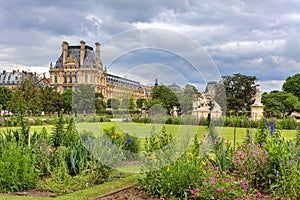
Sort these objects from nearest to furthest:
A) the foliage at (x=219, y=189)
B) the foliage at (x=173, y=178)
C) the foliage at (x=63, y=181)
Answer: the foliage at (x=219, y=189) → the foliage at (x=173, y=178) → the foliage at (x=63, y=181)

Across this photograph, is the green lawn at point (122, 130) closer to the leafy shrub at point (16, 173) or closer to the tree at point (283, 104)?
the leafy shrub at point (16, 173)

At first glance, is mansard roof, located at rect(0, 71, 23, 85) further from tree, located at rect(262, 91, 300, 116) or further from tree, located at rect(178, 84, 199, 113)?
tree, located at rect(178, 84, 199, 113)

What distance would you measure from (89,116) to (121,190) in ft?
6.17

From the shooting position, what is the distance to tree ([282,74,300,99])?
58.0 meters

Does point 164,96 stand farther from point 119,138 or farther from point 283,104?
point 283,104

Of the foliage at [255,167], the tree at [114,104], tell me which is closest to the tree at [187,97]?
the tree at [114,104]

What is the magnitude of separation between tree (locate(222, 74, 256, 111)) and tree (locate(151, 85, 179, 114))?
4797 centimetres

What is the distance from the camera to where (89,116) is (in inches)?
273

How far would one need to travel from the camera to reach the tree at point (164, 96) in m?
6.32

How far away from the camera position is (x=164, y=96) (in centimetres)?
646

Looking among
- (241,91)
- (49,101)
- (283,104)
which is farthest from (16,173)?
(241,91)

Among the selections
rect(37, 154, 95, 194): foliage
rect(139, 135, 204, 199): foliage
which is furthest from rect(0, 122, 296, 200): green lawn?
rect(139, 135, 204, 199): foliage

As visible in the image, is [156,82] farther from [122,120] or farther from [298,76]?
[298,76]

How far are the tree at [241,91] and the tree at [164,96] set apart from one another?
157 feet
